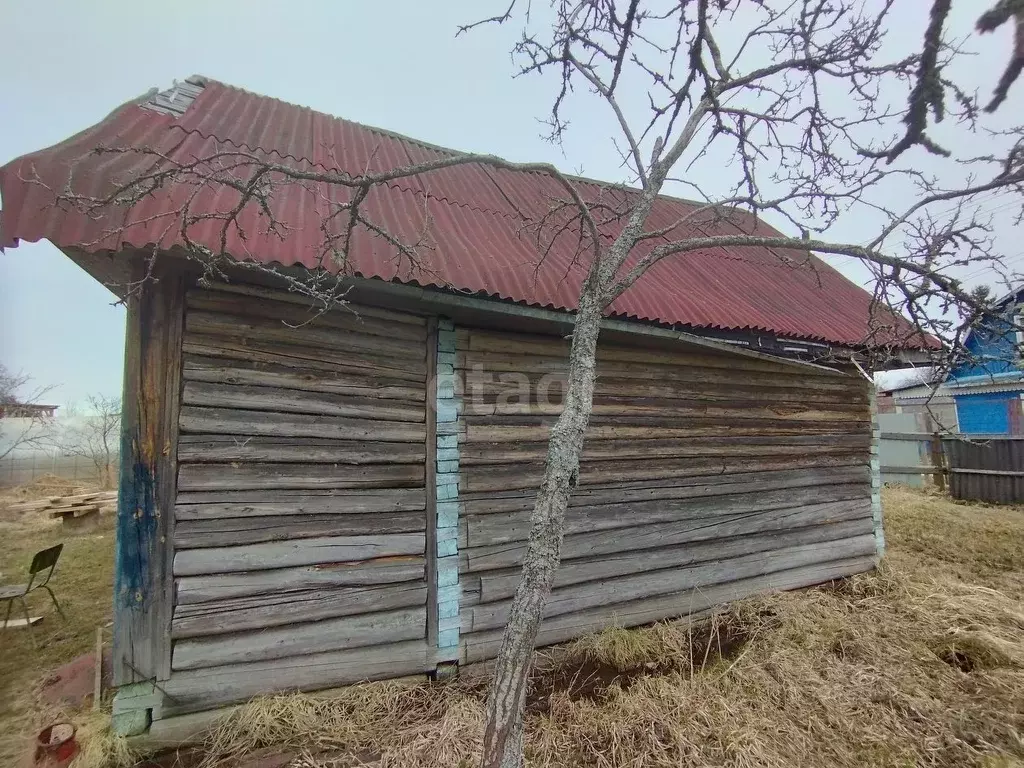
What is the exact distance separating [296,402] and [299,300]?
2.30 ft

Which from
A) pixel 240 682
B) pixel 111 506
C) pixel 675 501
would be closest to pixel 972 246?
pixel 675 501

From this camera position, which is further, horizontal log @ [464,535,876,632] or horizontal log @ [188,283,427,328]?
horizontal log @ [464,535,876,632]

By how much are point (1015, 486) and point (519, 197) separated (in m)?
10.9

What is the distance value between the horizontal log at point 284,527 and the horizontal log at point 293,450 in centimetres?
38

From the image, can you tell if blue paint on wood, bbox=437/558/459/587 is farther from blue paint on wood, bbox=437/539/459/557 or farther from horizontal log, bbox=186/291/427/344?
horizontal log, bbox=186/291/427/344

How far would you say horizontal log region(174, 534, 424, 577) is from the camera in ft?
9.79

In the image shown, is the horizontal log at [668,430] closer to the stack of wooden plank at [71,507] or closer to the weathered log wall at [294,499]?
the weathered log wall at [294,499]

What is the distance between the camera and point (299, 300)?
3352 millimetres

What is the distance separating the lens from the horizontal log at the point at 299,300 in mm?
3128

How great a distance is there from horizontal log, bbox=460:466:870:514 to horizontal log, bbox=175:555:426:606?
63 centimetres

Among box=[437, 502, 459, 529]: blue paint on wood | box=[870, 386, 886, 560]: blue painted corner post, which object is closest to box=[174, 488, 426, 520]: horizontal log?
box=[437, 502, 459, 529]: blue paint on wood

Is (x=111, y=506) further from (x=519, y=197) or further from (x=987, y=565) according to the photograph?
(x=987, y=565)

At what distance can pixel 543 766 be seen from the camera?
8.74 ft

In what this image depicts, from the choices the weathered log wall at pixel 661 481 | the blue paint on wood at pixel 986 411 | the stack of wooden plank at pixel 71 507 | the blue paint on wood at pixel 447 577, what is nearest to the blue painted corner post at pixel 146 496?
the blue paint on wood at pixel 447 577
